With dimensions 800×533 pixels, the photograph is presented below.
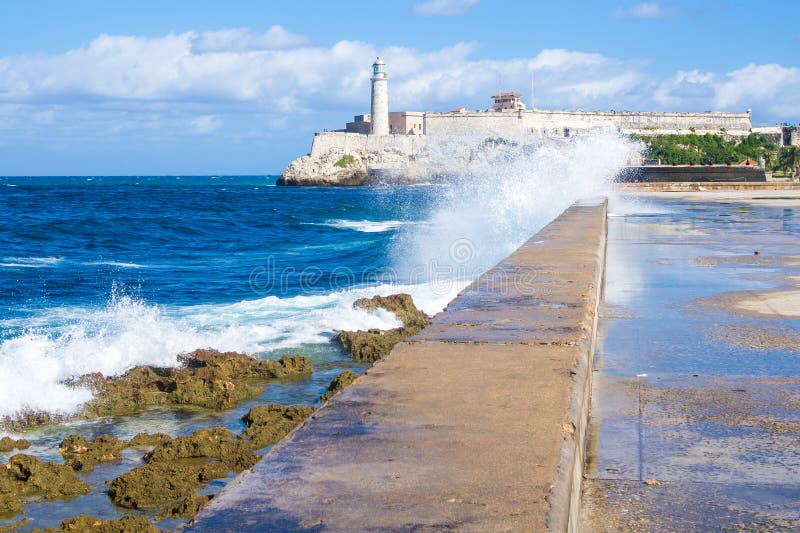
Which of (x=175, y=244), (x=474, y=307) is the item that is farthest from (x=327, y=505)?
(x=175, y=244)

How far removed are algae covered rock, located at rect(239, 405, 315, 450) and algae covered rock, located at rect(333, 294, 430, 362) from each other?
1327mm

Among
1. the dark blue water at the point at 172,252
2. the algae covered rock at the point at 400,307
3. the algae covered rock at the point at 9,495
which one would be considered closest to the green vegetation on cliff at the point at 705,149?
the dark blue water at the point at 172,252

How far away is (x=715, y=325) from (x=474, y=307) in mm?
1260

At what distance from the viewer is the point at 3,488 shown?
3.76 m

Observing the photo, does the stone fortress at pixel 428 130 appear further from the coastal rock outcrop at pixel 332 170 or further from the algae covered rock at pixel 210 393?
the algae covered rock at pixel 210 393

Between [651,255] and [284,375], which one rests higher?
[651,255]

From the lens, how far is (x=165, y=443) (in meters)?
4.33

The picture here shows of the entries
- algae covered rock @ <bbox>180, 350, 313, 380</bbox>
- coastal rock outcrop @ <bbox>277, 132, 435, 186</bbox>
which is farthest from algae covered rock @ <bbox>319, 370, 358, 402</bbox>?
coastal rock outcrop @ <bbox>277, 132, 435, 186</bbox>

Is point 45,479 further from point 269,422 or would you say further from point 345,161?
point 345,161

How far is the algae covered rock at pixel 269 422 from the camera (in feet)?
14.3

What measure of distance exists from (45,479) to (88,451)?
0.47 metres

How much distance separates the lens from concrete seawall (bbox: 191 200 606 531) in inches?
60.7

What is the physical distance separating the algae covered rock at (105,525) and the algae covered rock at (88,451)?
0.82m

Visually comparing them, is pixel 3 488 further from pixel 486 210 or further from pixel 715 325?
pixel 486 210
